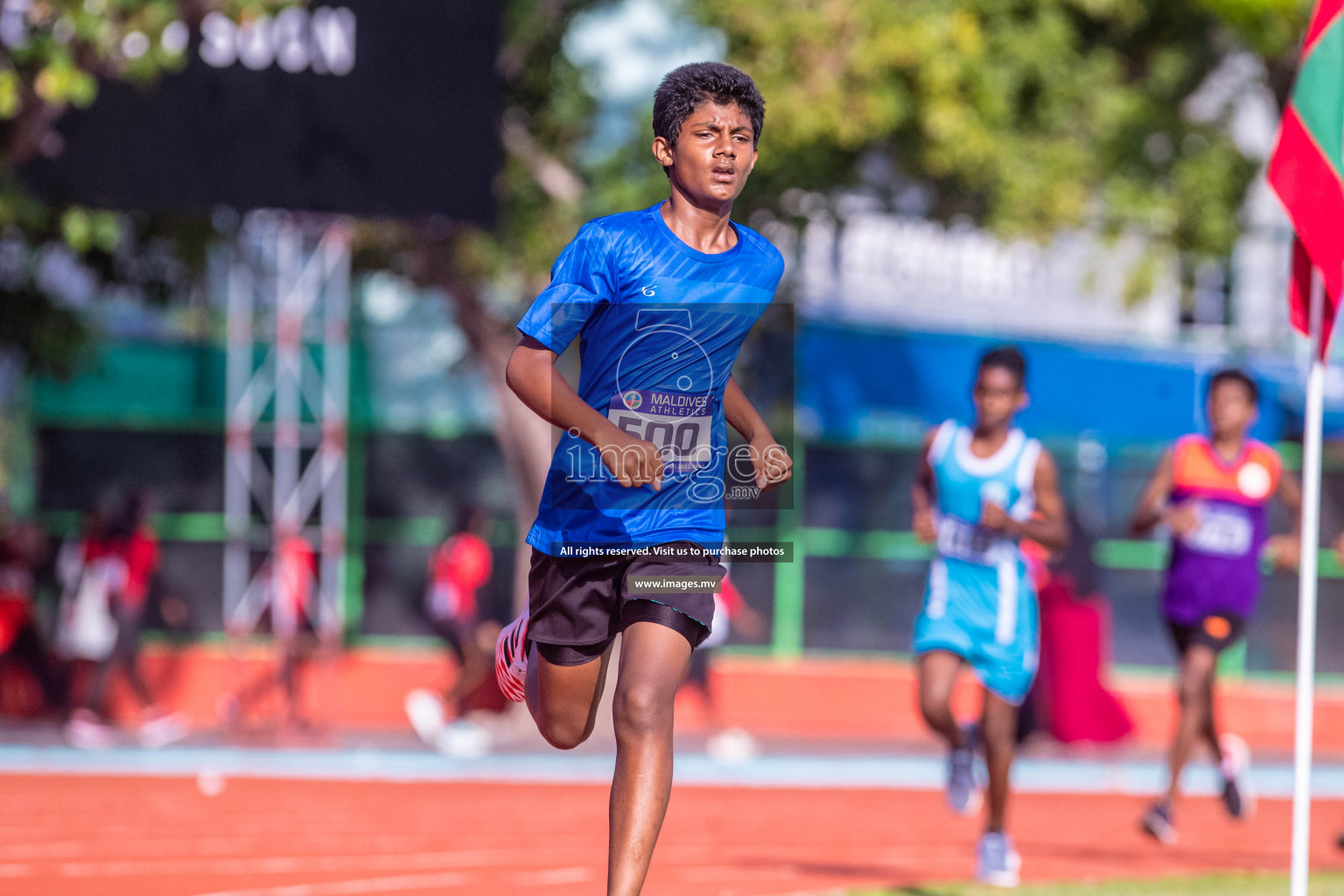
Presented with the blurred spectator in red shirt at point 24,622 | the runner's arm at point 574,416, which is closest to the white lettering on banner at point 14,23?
the blurred spectator in red shirt at point 24,622

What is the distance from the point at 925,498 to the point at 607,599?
3.42m

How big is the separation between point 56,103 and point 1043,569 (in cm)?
875

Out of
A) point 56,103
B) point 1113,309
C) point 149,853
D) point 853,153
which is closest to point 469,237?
point 853,153

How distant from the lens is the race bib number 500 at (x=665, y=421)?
172 inches

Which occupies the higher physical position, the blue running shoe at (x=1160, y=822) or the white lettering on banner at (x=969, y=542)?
the white lettering on banner at (x=969, y=542)

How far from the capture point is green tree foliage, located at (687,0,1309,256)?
13242 mm

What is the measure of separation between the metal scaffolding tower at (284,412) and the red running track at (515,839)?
335 cm

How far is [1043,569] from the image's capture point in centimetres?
1455

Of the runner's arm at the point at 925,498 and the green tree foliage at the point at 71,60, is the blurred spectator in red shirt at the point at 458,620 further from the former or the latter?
the runner's arm at the point at 925,498

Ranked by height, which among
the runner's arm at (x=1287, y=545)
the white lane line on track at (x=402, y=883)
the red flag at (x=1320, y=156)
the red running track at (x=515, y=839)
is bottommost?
the red running track at (x=515, y=839)

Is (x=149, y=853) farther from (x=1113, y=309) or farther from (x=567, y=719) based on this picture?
(x=1113, y=309)

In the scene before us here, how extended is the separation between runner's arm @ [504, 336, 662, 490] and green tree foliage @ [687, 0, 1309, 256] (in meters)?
9.35

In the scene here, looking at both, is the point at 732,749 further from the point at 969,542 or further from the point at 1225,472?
the point at 969,542

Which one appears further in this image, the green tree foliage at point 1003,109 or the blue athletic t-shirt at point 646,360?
the green tree foliage at point 1003,109
